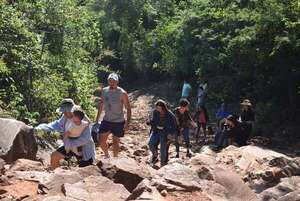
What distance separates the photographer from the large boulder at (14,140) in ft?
29.5

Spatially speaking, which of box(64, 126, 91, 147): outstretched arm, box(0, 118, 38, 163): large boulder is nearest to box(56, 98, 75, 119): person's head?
box(64, 126, 91, 147): outstretched arm

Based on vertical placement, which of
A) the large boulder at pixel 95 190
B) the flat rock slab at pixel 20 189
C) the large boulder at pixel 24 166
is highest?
the large boulder at pixel 95 190

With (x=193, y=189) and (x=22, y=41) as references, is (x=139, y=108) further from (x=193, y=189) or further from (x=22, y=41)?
(x=193, y=189)

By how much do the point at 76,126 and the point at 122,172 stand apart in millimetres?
951

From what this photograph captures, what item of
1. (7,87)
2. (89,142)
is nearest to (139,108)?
(7,87)

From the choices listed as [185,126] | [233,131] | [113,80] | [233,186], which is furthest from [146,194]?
[233,131]

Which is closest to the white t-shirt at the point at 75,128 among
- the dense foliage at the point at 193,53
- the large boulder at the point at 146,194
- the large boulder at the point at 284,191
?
the large boulder at the point at 146,194

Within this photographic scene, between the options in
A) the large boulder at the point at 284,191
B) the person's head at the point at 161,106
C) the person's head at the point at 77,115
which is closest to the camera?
the large boulder at the point at 284,191

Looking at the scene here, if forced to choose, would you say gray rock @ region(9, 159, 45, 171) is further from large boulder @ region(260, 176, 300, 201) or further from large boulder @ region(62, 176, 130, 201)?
large boulder @ region(260, 176, 300, 201)

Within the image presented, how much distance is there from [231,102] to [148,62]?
12117 millimetres

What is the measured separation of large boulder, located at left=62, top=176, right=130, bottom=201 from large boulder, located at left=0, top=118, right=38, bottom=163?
2.54 meters

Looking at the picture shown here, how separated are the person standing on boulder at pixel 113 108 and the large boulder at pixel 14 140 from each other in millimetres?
1243

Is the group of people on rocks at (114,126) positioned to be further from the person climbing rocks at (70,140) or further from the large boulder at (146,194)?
the large boulder at (146,194)

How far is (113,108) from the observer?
9.88 meters
